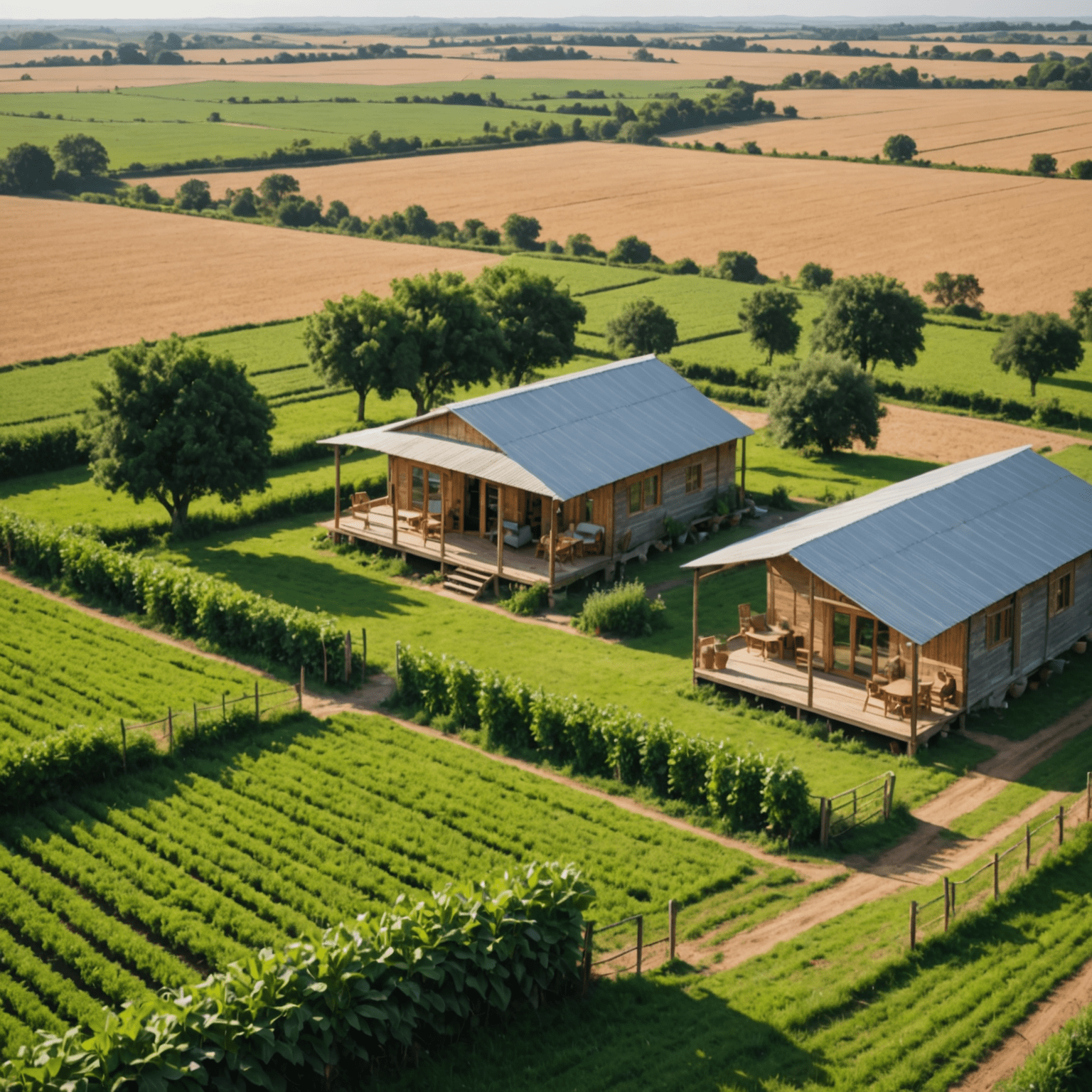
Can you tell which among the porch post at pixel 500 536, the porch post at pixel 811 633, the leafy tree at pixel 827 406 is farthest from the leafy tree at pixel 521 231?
the porch post at pixel 811 633

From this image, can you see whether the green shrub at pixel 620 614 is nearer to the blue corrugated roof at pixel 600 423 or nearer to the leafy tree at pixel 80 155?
the blue corrugated roof at pixel 600 423

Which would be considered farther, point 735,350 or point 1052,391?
point 735,350

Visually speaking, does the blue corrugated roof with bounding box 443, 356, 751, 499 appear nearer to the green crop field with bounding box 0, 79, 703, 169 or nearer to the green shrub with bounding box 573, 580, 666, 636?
the green shrub with bounding box 573, 580, 666, 636

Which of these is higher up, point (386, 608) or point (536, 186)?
point (536, 186)

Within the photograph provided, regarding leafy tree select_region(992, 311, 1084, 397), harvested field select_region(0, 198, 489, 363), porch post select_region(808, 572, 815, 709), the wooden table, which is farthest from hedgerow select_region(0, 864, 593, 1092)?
harvested field select_region(0, 198, 489, 363)

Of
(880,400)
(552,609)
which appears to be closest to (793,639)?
(552,609)

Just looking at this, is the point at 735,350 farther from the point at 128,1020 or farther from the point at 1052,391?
the point at 128,1020

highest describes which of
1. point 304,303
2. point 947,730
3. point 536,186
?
point 536,186
